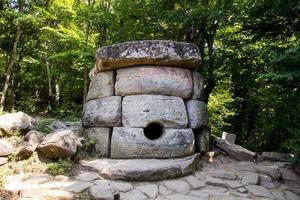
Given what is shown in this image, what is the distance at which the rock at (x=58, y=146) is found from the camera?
584 cm

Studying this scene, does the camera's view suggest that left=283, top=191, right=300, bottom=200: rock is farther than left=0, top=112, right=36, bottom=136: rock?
No

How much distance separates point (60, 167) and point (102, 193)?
1.33 meters

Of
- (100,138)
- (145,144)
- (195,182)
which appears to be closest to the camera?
(195,182)

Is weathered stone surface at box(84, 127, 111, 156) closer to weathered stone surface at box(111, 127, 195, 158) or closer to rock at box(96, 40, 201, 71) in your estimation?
weathered stone surface at box(111, 127, 195, 158)

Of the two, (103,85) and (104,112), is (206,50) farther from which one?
(104,112)

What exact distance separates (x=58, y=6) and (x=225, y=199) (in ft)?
41.0

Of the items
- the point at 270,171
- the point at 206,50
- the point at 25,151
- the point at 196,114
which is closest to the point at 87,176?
the point at 25,151

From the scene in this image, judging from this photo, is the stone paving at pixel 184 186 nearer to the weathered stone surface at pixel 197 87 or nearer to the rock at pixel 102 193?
the rock at pixel 102 193

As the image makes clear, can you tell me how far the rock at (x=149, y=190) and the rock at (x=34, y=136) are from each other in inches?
88.3

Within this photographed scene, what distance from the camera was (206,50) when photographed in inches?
453

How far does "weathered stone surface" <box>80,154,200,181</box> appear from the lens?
5758mm

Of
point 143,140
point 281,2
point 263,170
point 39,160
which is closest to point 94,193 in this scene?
point 39,160

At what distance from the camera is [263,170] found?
22.9ft

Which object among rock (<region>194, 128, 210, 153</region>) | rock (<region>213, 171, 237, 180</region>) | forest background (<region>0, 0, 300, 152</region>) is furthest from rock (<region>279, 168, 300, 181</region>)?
rock (<region>194, 128, 210, 153</region>)
